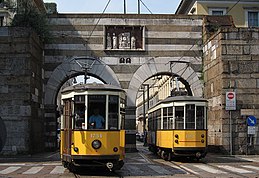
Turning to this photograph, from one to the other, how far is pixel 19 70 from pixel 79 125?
1038 centimetres

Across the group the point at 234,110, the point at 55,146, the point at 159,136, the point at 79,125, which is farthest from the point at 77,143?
the point at 55,146

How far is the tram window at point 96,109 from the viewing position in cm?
1380

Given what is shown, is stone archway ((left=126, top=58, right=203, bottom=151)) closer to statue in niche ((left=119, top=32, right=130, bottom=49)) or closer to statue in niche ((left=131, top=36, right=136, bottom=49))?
statue in niche ((left=131, top=36, right=136, bottom=49))

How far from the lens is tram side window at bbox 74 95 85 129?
1387 cm

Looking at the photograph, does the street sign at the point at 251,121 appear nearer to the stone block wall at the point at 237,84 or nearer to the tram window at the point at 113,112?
the stone block wall at the point at 237,84

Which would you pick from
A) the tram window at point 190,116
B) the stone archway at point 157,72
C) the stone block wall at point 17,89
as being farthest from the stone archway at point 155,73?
the tram window at point 190,116

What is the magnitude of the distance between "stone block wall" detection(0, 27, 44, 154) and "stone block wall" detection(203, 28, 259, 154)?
994 cm

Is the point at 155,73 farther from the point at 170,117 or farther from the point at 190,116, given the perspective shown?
the point at 190,116

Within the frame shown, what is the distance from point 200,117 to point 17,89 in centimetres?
956

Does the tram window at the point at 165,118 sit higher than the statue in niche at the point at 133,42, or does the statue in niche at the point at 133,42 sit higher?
the statue in niche at the point at 133,42

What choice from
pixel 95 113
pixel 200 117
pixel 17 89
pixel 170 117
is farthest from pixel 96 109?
pixel 17 89

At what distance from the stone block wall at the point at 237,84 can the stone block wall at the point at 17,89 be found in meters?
9.94

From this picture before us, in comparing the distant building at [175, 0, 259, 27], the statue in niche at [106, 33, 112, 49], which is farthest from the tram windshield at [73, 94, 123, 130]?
the distant building at [175, 0, 259, 27]

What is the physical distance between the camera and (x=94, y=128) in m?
13.8
